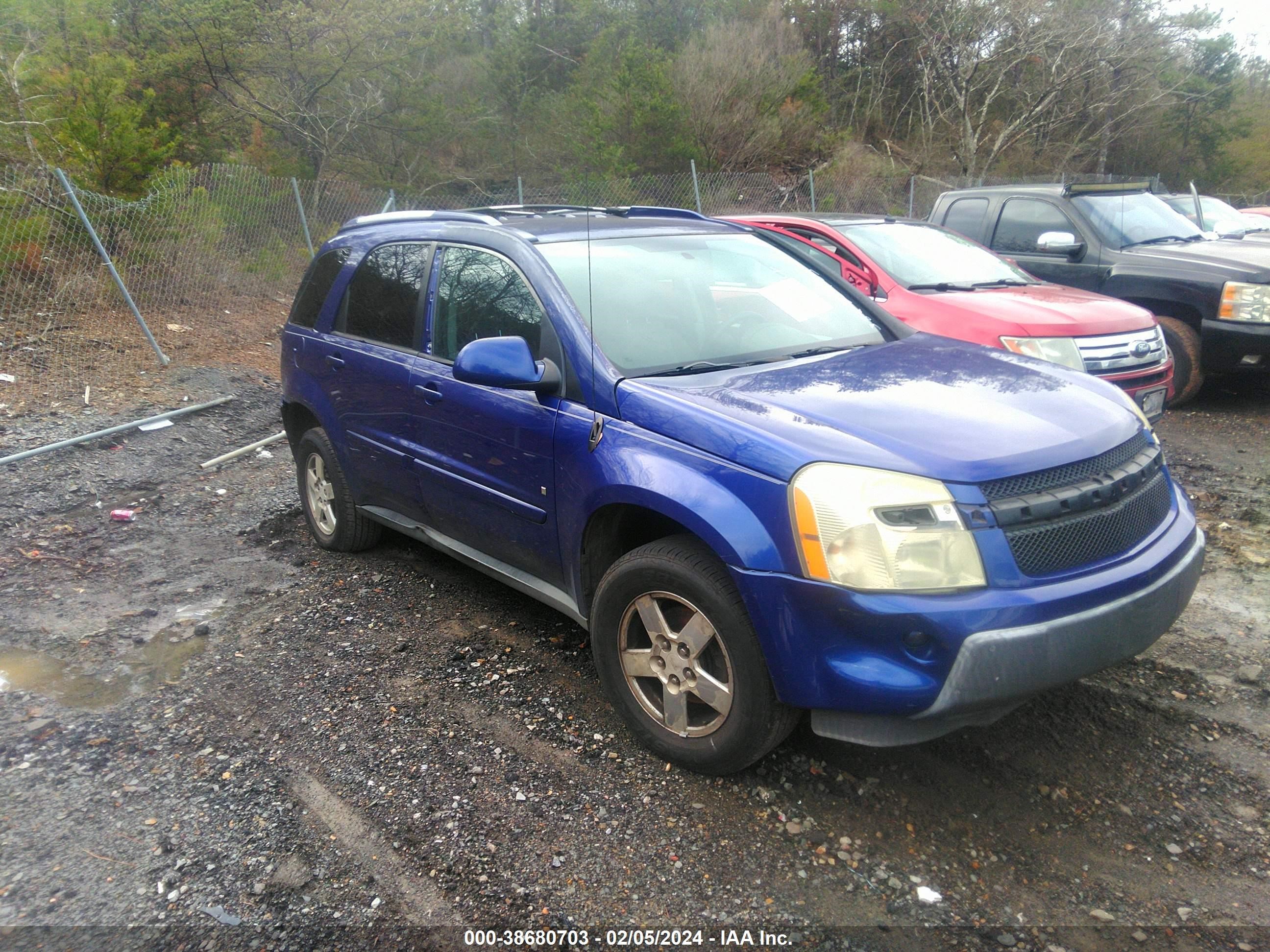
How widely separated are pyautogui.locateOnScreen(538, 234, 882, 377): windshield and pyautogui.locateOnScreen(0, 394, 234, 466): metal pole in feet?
18.0

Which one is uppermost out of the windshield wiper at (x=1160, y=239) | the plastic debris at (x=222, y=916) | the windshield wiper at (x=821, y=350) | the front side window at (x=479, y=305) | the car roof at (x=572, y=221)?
the car roof at (x=572, y=221)

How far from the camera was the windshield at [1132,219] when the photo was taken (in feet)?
26.6

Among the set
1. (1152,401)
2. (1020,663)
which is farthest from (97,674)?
(1152,401)

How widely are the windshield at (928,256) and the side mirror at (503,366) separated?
402 centimetres

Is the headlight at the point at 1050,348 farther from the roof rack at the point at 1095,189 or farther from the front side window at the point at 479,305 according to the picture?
the front side window at the point at 479,305

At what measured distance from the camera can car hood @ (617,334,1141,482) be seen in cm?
261

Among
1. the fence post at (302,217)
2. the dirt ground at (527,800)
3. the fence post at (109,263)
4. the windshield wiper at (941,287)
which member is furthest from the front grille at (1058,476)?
the fence post at (302,217)

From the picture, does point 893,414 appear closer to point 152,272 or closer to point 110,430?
point 110,430

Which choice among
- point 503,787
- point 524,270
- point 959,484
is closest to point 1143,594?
point 959,484

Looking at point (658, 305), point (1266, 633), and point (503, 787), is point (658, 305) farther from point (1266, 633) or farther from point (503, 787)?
point (1266, 633)

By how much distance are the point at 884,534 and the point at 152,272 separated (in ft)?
35.1

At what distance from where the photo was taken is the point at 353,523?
16.2 ft

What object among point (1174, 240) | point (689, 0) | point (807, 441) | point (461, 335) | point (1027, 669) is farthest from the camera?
point (689, 0)

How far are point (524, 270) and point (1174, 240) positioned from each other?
7181 mm
